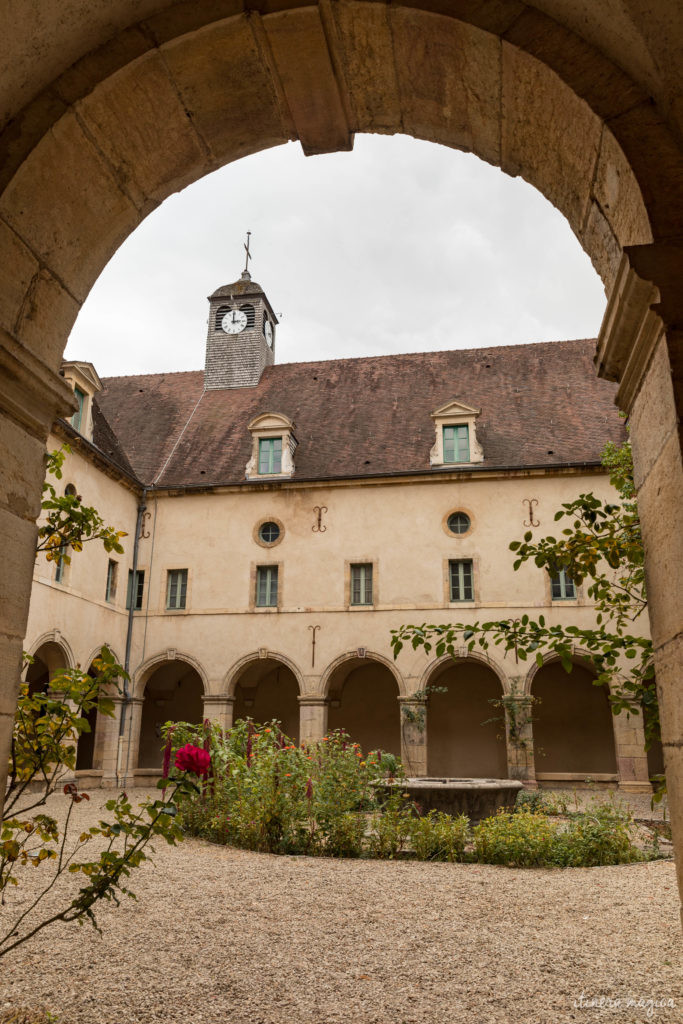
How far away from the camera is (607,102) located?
7.80 feet

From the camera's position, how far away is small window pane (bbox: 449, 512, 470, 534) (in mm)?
15289

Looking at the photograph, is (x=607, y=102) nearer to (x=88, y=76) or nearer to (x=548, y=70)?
(x=548, y=70)

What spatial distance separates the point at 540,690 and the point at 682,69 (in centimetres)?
1544

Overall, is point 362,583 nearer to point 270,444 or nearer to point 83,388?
point 270,444

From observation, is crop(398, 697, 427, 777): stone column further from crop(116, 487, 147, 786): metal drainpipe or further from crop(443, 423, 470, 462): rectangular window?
crop(116, 487, 147, 786): metal drainpipe

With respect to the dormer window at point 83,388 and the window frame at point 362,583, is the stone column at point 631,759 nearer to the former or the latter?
the window frame at point 362,583

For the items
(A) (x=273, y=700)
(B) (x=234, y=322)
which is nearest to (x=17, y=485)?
(A) (x=273, y=700)

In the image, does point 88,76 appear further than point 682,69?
Yes

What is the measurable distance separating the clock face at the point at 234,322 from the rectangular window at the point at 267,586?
7.15m

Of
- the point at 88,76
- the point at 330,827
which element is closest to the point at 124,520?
the point at 330,827

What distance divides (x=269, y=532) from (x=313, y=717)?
3.87 meters

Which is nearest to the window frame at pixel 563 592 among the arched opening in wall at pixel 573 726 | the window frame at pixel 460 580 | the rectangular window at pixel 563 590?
the rectangular window at pixel 563 590

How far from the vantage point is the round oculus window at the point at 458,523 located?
1529 centimetres

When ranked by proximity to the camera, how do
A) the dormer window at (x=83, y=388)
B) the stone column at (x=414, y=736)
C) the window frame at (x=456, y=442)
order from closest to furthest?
1. the stone column at (x=414, y=736)
2. the dormer window at (x=83, y=388)
3. the window frame at (x=456, y=442)
